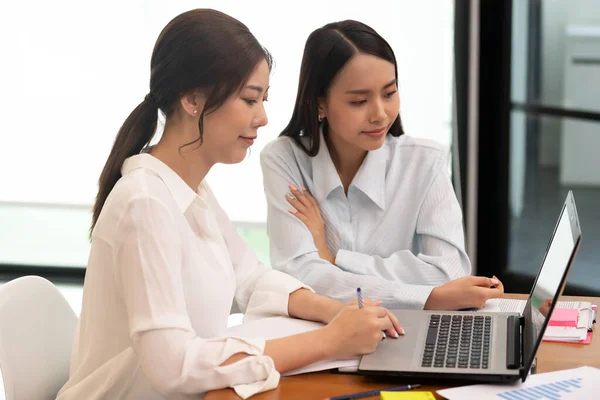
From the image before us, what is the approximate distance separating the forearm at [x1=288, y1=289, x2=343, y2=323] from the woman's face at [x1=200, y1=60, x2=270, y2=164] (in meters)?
0.32

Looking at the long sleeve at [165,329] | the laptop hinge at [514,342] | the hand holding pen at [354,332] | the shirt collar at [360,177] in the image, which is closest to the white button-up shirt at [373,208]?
the shirt collar at [360,177]

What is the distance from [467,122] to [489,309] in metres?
2.36

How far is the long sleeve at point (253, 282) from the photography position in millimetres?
1770

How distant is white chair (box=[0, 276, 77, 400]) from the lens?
1576mm

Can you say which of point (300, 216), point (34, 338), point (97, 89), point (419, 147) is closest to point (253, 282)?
point (300, 216)

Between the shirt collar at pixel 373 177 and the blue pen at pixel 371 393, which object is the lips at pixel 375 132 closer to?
the shirt collar at pixel 373 177

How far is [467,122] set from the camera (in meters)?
4.00

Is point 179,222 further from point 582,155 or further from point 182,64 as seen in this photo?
point 582,155

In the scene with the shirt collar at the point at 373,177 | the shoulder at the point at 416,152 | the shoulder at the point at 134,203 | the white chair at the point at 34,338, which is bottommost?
the white chair at the point at 34,338

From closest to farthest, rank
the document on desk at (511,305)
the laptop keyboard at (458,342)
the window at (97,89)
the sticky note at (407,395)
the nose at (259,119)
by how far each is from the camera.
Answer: the sticky note at (407,395) → the laptop keyboard at (458,342) → the nose at (259,119) → the document on desk at (511,305) → the window at (97,89)

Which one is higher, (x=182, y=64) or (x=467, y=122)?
(x=182, y=64)

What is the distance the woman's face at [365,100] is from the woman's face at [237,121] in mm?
533

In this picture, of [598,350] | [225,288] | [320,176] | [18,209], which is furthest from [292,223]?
[18,209]

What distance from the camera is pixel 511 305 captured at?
178cm
